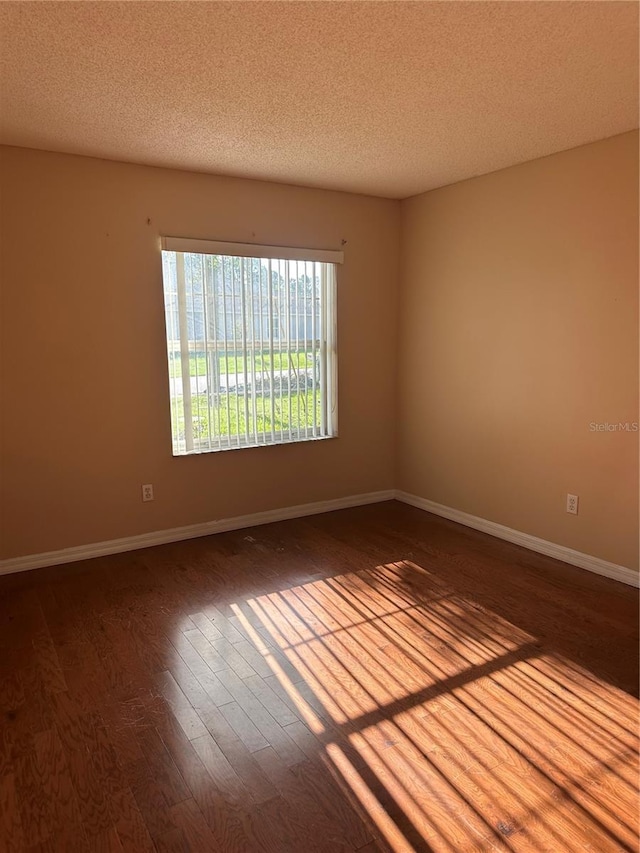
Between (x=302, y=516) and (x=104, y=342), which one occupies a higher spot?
(x=104, y=342)

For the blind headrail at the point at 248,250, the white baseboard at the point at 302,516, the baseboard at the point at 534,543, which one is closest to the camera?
the baseboard at the point at 534,543

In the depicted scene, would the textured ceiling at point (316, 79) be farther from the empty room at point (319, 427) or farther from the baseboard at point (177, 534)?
the baseboard at point (177, 534)

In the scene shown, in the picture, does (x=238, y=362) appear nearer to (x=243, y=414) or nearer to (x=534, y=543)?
(x=243, y=414)

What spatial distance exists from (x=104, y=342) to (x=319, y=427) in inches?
66.3

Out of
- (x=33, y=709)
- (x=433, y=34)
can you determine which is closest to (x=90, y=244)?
(x=433, y=34)

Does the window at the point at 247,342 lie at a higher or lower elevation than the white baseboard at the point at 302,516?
higher

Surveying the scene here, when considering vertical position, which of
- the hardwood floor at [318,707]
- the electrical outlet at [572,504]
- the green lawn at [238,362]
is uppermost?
the green lawn at [238,362]

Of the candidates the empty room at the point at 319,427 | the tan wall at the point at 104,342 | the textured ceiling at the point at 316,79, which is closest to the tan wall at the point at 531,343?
the empty room at the point at 319,427

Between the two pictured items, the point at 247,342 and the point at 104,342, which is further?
the point at 247,342

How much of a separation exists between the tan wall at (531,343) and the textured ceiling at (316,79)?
1.03ft

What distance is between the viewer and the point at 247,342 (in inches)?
154

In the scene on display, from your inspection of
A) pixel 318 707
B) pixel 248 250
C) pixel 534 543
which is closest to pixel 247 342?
pixel 248 250

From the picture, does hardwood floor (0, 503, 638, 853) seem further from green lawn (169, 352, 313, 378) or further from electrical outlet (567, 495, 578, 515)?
green lawn (169, 352, 313, 378)

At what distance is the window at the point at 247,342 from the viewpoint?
12.1ft
